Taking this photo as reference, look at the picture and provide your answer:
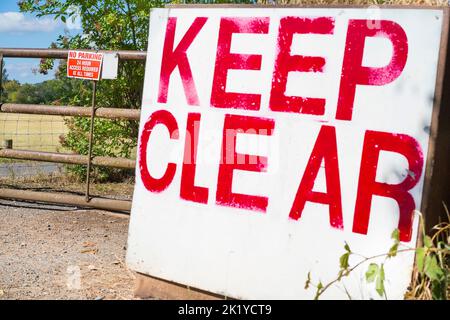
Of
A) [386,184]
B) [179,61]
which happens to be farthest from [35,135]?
[386,184]

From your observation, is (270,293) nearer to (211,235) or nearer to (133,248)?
(211,235)

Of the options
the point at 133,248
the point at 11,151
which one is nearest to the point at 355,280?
the point at 133,248

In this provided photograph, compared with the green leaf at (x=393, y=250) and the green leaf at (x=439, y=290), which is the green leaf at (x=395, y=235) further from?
the green leaf at (x=439, y=290)

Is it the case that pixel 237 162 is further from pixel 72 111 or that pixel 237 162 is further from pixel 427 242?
pixel 72 111

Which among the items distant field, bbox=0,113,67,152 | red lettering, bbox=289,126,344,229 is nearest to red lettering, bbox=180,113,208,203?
red lettering, bbox=289,126,344,229

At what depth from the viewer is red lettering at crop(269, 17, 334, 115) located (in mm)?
2961

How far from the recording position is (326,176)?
9.59 ft

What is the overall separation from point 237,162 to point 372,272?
3.05 feet

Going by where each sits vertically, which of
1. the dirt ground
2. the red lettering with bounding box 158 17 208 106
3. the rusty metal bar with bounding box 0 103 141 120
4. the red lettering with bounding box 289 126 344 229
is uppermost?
the red lettering with bounding box 158 17 208 106

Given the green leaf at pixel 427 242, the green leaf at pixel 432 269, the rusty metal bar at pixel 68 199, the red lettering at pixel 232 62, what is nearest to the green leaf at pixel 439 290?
the green leaf at pixel 432 269

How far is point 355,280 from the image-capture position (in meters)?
2.84

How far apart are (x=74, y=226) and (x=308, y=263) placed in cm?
325

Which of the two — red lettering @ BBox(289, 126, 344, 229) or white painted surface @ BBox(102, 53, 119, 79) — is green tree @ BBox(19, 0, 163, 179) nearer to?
white painted surface @ BBox(102, 53, 119, 79)

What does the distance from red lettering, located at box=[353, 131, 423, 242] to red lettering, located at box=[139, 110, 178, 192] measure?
107cm
